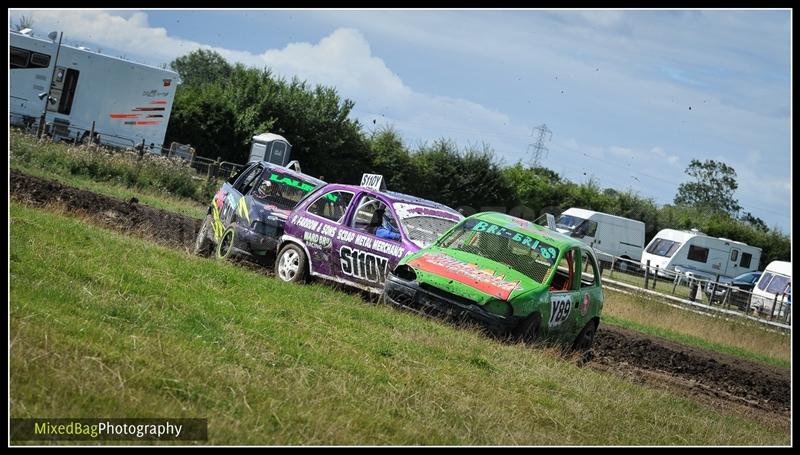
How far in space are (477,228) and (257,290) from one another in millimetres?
3424

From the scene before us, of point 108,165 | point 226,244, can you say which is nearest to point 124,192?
point 108,165

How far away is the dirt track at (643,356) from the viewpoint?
14.0 meters

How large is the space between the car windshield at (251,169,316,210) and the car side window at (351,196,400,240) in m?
1.68

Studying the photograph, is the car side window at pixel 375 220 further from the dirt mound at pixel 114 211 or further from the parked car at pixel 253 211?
the dirt mound at pixel 114 211

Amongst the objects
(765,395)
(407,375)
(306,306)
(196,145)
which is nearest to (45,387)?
(407,375)

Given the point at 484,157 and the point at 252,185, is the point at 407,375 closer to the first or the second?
the point at 252,185

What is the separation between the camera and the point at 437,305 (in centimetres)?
1162

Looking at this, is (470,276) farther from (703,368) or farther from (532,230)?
(703,368)

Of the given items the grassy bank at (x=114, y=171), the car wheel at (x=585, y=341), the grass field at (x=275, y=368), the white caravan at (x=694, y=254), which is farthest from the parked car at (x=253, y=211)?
the white caravan at (x=694, y=254)

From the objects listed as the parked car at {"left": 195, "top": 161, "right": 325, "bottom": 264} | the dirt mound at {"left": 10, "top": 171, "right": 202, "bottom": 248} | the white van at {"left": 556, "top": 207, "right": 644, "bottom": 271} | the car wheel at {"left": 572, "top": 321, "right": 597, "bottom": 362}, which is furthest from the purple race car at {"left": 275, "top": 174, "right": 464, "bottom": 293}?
the white van at {"left": 556, "top": 207, "right": 644, "bottom": 271}

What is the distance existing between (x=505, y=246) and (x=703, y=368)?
5.42m

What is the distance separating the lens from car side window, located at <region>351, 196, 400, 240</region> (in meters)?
13.4

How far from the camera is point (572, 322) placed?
42.1 feet

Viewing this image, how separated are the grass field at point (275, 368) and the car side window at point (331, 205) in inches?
85.0
